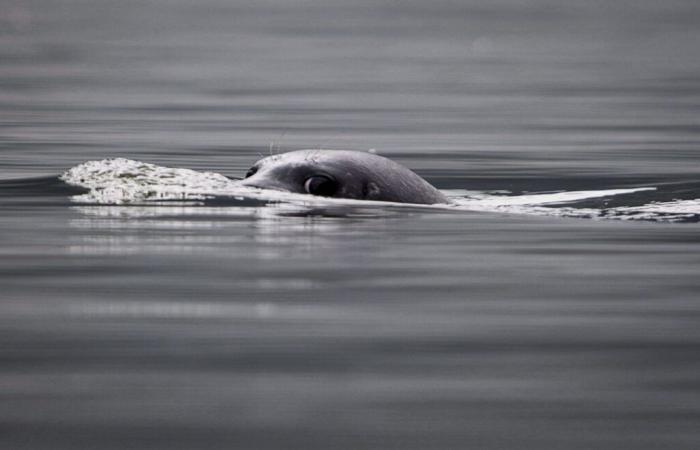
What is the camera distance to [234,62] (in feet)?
189

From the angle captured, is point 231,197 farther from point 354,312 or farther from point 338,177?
point 354,312

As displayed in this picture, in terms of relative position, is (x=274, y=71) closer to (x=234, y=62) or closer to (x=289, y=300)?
(x=234, y=62)

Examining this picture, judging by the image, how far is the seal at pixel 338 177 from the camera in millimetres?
11602

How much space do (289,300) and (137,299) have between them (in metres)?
0.66

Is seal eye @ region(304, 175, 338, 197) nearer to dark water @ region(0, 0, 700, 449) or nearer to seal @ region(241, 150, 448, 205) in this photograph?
seal @ region(241, 150, 448, 205)

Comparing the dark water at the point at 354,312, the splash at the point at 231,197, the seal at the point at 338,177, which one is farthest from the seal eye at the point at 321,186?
the dark water at the point at 354,312

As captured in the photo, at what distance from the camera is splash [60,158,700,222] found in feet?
38.6

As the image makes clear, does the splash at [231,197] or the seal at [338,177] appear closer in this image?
the seal at [338,177]

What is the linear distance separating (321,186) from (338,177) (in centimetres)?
15

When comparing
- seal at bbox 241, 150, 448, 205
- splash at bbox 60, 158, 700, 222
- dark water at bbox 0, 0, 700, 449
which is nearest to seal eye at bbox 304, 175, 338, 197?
seal at bbox 241, 150, 448, 205

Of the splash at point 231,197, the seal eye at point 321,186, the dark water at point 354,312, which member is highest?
the seal eye at point 321,186

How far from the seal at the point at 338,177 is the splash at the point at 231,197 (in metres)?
0.12

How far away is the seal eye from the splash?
10cm

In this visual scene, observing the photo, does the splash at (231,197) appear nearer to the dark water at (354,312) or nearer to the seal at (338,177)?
the seal at (338,177)
